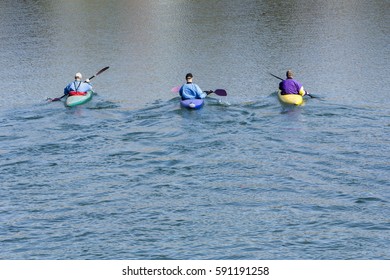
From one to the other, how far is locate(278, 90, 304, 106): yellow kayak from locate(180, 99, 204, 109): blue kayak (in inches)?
120

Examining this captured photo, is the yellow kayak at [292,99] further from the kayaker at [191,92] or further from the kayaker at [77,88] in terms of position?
the kayaker at [77,88]

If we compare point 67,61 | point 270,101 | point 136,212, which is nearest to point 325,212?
point 136,212

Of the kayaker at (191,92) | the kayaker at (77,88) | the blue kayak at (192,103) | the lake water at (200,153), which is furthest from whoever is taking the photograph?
the kayaker at (77,88)

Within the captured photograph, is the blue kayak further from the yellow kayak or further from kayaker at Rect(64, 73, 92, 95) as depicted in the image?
kayaker at Rect(64, 73, 92, 95)

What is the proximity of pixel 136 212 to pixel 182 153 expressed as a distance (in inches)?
190

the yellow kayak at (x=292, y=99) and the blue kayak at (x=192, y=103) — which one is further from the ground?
the yellow kayak at (x=292, y=99)

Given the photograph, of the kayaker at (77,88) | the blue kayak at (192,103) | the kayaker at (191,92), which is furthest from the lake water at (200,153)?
the kayaker at (77,88)

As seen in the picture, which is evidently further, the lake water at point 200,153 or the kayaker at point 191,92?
the kayaker at point 191,92

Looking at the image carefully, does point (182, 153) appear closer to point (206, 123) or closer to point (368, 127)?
point (206, 123)

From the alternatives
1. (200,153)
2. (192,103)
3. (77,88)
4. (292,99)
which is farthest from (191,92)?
(200,153)

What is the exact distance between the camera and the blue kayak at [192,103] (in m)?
30.8

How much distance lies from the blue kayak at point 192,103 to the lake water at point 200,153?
417 millimetres

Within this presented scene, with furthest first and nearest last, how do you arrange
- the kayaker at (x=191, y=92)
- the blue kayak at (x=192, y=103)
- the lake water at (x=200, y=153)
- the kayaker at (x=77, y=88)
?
the kayaker at (x=77, y=88) < the kayaker at (x=191, y=92) < the blue kayak at (x=192, y=103) < the lake water at (x=200, y=153)

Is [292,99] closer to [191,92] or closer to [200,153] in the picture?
[191,92]
